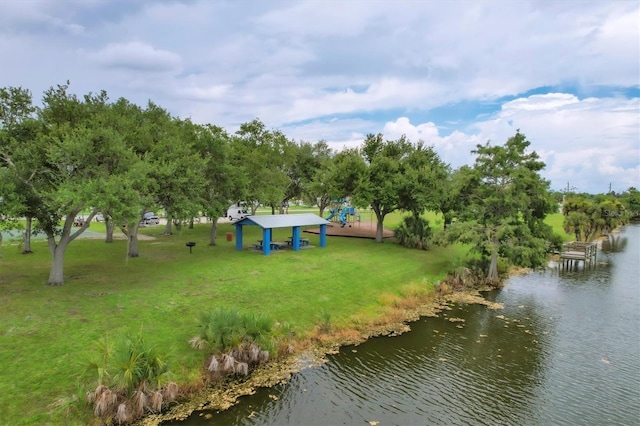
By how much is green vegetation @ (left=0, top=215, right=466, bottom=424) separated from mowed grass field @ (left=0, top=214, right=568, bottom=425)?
0.18ft

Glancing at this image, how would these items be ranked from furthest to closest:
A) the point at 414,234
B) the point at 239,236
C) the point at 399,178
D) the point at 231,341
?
the point at 414,234 → the point at 399,178 → the point at 239,236 → the point at 231,341

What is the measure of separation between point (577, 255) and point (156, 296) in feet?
129

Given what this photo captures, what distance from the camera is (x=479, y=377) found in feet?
52.0

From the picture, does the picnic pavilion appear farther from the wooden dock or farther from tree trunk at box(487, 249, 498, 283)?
the wooden dock

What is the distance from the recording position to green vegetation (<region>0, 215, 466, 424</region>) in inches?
523

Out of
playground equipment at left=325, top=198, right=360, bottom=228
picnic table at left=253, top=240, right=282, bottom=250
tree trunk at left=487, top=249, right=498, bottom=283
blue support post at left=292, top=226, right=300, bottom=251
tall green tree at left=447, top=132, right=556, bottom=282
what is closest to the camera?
tall green tree at left=447, top=132, right=556, bottom=282

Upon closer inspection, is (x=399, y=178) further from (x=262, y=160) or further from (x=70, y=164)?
(x=70, y=164)

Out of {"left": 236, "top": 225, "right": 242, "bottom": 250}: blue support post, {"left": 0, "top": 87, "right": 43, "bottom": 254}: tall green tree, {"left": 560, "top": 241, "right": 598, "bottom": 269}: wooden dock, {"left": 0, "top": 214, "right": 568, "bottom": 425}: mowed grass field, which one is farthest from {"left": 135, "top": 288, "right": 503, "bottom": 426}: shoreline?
{"left": 560, "top": 241, "right": 598, "bottom": 269}: wooden dock

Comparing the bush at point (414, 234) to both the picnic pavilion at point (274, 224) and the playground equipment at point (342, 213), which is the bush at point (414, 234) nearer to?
the picnic pavilion at point (274, 224)

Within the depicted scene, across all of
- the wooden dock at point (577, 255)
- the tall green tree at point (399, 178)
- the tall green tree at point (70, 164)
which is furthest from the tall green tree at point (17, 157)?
the wooden dock at point (577, 255)

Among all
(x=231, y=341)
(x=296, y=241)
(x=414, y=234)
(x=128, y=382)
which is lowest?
(x=128, y=382)

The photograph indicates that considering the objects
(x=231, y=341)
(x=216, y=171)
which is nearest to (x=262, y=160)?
(x=216, y=171)

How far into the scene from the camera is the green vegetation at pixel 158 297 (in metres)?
13.3

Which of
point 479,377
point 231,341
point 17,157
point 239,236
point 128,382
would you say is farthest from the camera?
point 239,236
